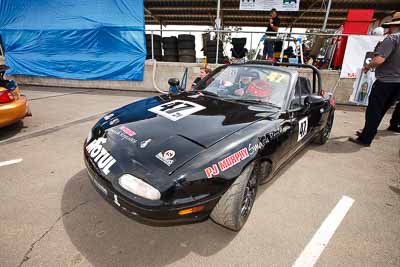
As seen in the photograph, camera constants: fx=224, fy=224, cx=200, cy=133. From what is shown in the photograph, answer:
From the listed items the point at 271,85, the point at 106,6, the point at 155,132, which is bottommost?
the point at 155,132

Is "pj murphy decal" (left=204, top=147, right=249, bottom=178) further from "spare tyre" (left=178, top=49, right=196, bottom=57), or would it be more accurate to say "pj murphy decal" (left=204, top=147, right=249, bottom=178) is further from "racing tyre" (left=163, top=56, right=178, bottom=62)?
"racing tyre" (left=163, top=56, right=178, bottom=62)

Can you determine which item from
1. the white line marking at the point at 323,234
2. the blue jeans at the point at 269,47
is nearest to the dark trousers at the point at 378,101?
the white line marking at the point at 323,234

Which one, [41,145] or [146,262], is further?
[41,145]

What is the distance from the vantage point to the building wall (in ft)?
23.6

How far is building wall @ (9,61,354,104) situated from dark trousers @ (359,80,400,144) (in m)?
3.61

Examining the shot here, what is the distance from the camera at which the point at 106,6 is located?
25.2ft

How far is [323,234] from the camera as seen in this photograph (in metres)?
1.97

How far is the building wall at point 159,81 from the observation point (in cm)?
719

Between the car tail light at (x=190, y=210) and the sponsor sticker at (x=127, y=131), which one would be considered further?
the sponsor sticker at (x=127, y=131)

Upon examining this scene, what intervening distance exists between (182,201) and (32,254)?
3.84 feet

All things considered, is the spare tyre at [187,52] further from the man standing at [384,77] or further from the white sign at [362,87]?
the man standing at [384,77]

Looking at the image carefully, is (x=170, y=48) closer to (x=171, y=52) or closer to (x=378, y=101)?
(x=171, y=52)

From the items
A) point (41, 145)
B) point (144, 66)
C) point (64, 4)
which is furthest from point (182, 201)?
point (64, 4)

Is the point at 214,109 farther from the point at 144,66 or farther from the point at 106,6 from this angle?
the point at 106,6
